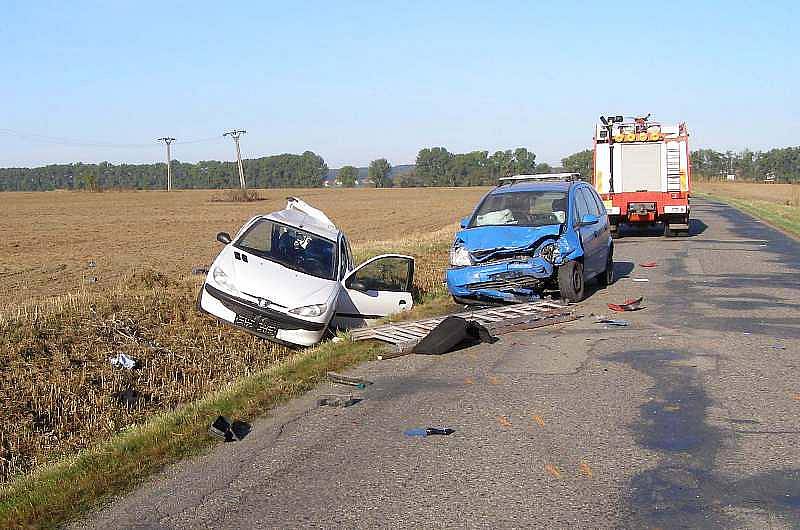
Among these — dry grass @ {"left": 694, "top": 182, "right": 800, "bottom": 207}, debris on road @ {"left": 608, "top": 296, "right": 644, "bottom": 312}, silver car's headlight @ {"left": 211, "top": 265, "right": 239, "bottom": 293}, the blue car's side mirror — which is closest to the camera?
silver car's headlight @ {"left": 211, "top": 265, "right": 239, "bottom": 293}

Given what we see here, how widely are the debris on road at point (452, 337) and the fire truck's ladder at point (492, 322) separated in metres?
0.17

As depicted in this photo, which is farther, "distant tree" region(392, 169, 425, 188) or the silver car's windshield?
"distant tree" region(392, 169, 425, 188)

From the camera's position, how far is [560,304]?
1245cm

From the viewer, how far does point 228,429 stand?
21.3ft

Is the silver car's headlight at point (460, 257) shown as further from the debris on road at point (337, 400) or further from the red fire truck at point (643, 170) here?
the red fire truck at point (643, 170)

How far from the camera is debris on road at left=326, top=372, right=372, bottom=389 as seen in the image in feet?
26.2

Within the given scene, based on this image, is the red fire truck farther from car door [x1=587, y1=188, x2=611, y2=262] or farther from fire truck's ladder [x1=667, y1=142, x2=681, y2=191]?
car door [x1=587, y1=188, x2=611, y2=262]

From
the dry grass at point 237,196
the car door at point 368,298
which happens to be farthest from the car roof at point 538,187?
the dry grass at point 237,196

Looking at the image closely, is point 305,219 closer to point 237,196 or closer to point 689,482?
point 689,482

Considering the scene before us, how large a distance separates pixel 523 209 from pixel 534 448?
8291 mm

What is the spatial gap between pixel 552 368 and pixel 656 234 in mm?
20735

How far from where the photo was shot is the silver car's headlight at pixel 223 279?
11.8 m

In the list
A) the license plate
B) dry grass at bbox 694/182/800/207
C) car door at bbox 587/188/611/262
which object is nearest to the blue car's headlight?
car door at bbox 587/188/611/262

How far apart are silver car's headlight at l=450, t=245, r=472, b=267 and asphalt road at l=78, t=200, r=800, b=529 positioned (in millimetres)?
2733
